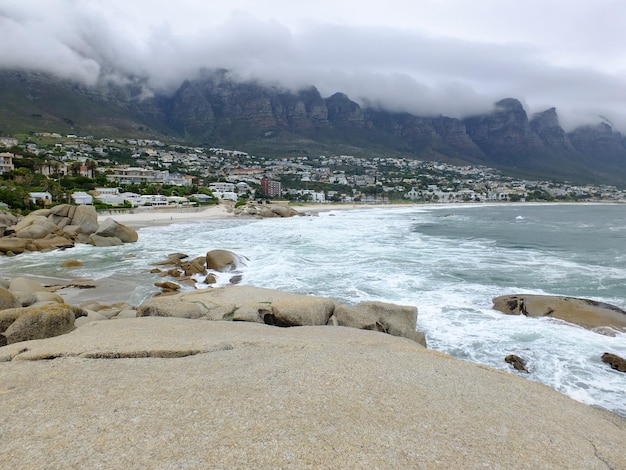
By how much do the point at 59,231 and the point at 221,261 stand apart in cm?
1825

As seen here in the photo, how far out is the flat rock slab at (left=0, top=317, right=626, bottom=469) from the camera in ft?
11.4

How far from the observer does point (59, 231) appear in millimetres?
30531

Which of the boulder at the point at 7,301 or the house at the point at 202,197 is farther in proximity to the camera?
the house at the point at 202,197

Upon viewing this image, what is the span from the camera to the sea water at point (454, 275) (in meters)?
9.96

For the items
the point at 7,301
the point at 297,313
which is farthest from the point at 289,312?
the point at 7,301

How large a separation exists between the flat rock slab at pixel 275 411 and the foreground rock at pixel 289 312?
2984 millimetres

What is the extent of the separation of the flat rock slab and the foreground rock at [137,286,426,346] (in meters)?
2.98

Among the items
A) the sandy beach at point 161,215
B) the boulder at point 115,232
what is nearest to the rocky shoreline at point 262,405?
the boulder at point 115,232

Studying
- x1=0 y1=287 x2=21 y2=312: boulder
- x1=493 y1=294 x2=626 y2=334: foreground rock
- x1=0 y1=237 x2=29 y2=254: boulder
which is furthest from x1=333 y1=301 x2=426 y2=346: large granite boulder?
x1=0 y1=237 x2=29 y2=254: boulder

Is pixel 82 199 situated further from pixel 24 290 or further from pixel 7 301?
pixel 7 301

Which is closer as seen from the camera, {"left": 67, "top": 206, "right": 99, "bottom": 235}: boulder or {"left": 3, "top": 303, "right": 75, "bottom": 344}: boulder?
{"left": 3, "top": 303, "right": 75, "bottom": 344}: boulder

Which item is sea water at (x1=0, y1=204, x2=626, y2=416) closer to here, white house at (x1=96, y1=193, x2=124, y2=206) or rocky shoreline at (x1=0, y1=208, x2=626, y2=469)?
rocky shoreline at (x1=0, y1=208, x2=626, y2=469)

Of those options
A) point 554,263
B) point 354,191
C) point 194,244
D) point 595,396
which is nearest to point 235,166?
point 354,191

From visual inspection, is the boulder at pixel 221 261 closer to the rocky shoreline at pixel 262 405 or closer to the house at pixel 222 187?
the rocky shoreline at pixel 262 405
